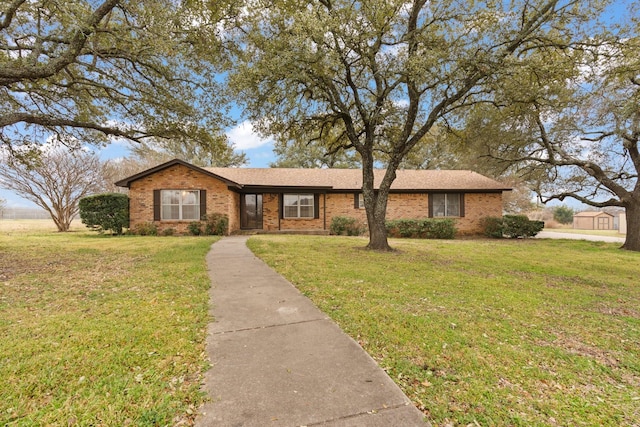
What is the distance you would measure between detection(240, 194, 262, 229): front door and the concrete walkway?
13.1 meters

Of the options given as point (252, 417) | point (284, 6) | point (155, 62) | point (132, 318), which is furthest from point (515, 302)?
point (155, 62)

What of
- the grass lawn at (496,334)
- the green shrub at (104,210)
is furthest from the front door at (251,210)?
the grass lawn at (496,334)

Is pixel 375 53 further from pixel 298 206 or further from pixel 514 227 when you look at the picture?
pixel 514 227

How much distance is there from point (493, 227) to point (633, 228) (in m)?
5.33

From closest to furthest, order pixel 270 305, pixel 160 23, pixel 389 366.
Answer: pixel 389 366 → pixel 270 305 → pixel 160 23

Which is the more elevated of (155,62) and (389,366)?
(155,62)

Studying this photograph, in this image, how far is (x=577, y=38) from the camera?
873 cm

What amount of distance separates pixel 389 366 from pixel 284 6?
31.2 ft

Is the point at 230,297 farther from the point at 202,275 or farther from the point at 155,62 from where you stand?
the point at 155,62

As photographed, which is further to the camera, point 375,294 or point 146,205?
point 146,205

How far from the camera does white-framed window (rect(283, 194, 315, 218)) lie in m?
16.8

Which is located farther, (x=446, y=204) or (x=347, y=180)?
(x=347, y=180)

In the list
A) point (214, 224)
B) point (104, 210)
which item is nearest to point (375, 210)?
point (214, 224)

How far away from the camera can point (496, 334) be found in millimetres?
3455
